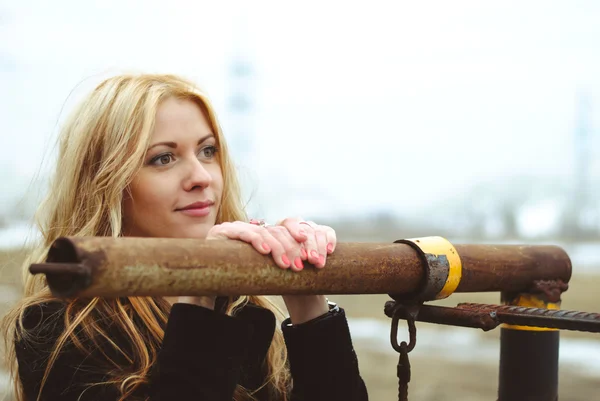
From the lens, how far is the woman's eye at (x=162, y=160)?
5.24 ft

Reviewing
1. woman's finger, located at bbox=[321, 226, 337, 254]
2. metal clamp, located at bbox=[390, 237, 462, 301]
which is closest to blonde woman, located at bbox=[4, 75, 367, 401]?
woman's finger, located at bbox=[321, 226, 337, 254]

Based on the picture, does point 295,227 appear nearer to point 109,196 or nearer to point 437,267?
point 437,267

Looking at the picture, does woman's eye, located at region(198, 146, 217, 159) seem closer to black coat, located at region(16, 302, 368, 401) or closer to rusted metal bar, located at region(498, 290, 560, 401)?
black coat, located at region(16, 302, 368, 401)

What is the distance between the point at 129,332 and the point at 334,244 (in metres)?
0.59

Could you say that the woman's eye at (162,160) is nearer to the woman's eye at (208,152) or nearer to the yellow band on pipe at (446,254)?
the woman's eye at (208,152)

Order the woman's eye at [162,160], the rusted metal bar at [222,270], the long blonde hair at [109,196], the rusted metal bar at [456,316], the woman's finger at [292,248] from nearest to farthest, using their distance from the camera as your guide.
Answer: the rusted metal bar at [222,270]
the woman's finger at [292,248]
the rusted metal bar at [456,316]
the long blonde hair at [109,196]
the woman's eye at [162,160]

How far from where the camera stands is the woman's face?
61.8 inches

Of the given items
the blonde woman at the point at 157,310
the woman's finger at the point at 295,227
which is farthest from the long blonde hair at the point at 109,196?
the woman's finger at the point at 295,227

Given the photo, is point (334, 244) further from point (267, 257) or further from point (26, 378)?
point (26, 378)

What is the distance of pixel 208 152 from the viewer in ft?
5.56

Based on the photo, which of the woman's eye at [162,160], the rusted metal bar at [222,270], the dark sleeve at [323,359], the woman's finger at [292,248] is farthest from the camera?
the woman's eye at [162,160]

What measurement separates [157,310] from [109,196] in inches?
10.1

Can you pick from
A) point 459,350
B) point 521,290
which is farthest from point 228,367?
point 459,350

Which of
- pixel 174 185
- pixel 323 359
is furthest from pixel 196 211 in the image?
pixel 323 359
